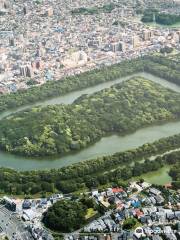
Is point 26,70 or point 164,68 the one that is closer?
point 164,68

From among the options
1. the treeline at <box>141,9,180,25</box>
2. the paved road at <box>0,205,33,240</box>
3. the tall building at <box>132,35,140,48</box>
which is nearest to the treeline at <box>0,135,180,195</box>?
the paved road at <box>0,205,33,240</box>

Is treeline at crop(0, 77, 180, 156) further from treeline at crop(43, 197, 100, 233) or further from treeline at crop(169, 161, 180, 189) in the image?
treeline at crop(43, 197, 100, 233)

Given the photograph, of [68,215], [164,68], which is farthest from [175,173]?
[164,68]

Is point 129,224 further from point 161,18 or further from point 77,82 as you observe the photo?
point 161,18

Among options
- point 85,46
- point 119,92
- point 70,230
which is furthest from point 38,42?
point 70,230

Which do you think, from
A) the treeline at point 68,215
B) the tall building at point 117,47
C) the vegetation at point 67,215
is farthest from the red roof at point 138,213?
the tall building at point 117,47

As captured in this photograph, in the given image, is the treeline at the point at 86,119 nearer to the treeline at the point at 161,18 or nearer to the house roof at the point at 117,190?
the house roof at the point at 117,190
